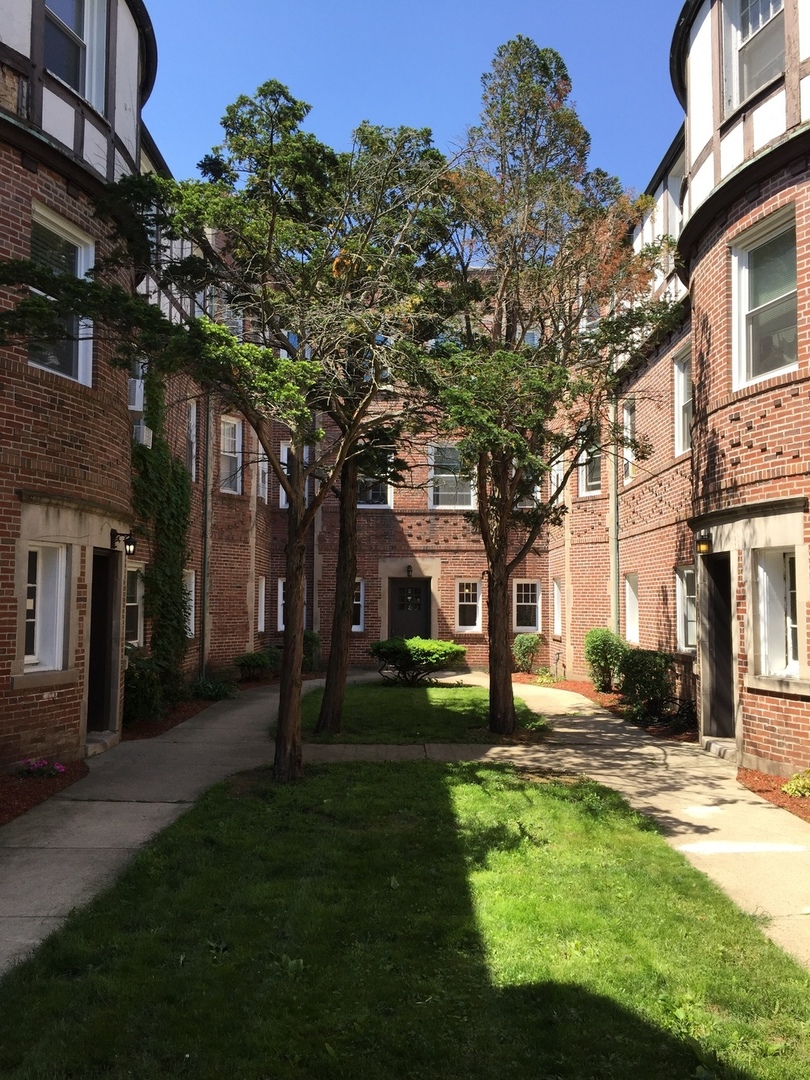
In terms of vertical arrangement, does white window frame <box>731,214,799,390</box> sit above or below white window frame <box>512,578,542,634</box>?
above

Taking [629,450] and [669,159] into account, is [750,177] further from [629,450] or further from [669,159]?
[629,450]

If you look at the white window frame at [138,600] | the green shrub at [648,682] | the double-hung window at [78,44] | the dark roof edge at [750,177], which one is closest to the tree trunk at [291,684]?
the white window frame at [138,600]

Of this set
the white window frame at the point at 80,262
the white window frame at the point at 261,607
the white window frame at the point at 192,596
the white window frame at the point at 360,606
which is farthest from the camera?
the white window frame at the point at 360,606

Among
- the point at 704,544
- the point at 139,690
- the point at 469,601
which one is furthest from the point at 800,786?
the point at 469,601

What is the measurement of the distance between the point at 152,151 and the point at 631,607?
1199cm

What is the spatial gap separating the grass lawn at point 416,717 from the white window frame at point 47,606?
11.3 feet

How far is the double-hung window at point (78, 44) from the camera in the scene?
30.1 feet

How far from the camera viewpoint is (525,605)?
21.6 m

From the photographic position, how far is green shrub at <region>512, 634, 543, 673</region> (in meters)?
20.4

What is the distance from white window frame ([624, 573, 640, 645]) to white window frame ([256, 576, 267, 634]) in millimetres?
9099

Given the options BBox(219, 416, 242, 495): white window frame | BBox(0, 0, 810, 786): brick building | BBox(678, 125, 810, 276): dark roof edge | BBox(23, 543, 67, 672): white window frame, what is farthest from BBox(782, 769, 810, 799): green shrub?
BBox(219, 416, 242, 495): white window frame

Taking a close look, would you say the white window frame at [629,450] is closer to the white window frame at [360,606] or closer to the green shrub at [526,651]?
the green shrub at [526,651]

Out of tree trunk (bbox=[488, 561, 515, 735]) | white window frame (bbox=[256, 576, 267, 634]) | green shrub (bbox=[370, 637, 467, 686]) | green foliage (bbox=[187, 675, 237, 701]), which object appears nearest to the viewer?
tree trunk (bbox=[488, 561, 515, 735])

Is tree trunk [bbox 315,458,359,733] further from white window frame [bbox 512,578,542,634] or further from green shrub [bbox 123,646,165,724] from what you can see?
white window frame [bbox 512,578,542,634]
